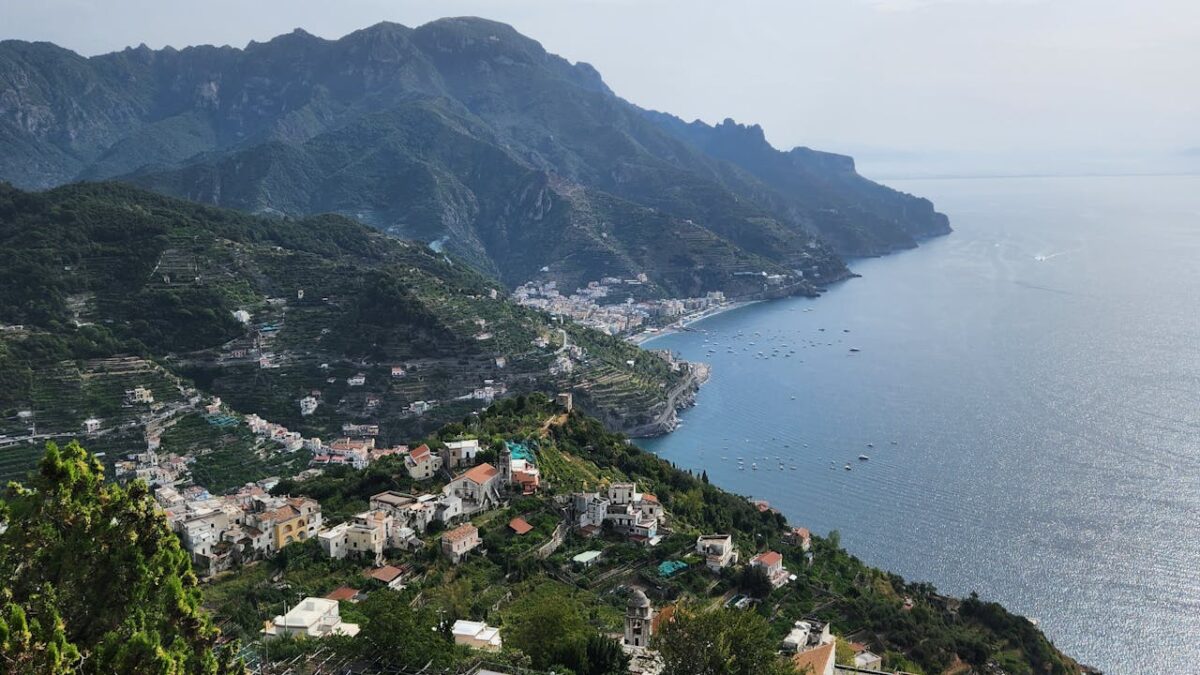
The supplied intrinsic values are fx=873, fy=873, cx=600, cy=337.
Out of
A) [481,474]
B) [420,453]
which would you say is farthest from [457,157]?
[481,474]

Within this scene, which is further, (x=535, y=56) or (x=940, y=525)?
(x=535, y=56)

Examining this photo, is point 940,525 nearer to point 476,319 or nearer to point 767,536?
point 767,536

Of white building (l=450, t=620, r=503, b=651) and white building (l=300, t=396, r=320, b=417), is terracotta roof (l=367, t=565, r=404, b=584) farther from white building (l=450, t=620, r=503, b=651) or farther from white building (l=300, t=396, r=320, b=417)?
white building (l=300, t=396, r=320, b=417)

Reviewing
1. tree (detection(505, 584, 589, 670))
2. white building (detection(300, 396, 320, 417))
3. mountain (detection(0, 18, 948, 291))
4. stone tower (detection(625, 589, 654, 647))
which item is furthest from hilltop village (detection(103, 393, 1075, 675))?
mountain (detection(0, 18, 948, 291))

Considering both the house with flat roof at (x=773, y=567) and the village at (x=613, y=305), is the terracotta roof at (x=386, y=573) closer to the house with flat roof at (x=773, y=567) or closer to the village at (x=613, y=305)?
the house with flat roof at (x=773, y=567)

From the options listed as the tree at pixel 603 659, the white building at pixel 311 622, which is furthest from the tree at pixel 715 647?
the white building at pixel 311 622

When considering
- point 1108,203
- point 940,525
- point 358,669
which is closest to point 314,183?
point 940,525

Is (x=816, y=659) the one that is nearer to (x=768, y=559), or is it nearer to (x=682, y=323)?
(x=768, y=559)
